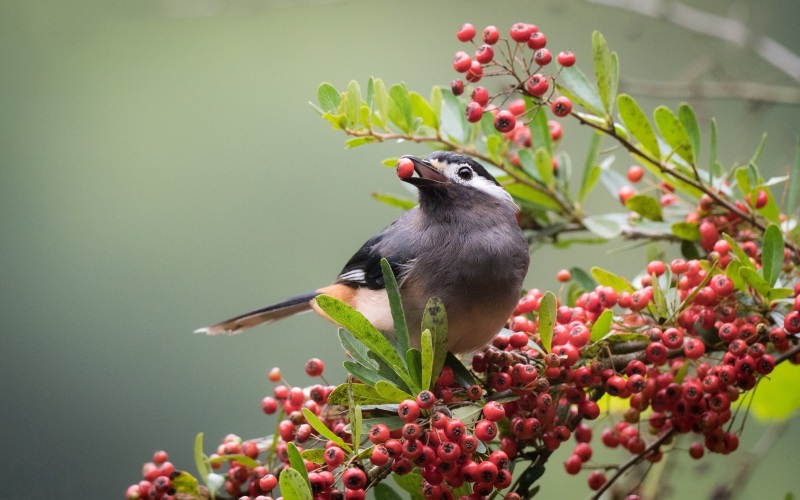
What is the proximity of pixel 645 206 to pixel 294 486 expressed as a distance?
1413mm

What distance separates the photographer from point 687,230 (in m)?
2.44

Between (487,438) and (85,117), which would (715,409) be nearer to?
(487,438)

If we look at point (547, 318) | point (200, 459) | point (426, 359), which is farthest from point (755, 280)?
point (200, 459)

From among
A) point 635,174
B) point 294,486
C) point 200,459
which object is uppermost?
point 635,174

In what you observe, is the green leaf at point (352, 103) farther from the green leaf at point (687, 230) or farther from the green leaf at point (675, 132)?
the green leaf at point (687, 230)

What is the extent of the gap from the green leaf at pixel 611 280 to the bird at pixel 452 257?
0.27m

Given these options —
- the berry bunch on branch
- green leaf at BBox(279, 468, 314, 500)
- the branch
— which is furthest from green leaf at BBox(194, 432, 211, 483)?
the branch

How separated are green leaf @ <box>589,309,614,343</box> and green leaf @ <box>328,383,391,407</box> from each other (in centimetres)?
53

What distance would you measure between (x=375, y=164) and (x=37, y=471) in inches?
117

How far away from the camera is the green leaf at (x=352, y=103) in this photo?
7.21 feet

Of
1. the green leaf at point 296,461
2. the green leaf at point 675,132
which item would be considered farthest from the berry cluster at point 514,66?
the green leaf at point 296,461

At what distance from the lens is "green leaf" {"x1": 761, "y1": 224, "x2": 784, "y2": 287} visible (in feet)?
6.59

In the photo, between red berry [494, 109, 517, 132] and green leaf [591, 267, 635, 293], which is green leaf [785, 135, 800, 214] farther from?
red berry [494, 109, 517, 132]

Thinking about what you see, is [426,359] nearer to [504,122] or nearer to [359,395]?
[359,395]
